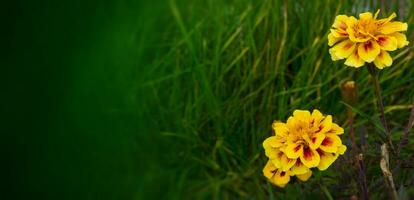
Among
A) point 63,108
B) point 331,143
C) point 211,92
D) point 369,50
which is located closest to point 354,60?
point 369,50

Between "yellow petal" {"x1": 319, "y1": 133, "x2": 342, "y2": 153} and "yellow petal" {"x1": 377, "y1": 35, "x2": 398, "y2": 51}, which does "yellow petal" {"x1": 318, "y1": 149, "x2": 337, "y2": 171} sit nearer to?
"yellow petal" {"x1": 319, "y1": 133, "x2": 342, "y2": 153}

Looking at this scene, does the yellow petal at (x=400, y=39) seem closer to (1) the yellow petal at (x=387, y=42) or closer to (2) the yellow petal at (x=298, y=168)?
(1) the yellow petal at (x=387, y=42)

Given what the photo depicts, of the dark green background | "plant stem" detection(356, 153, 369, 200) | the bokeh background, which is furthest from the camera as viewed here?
the bokeh background

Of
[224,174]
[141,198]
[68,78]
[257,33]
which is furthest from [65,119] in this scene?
[257,33]

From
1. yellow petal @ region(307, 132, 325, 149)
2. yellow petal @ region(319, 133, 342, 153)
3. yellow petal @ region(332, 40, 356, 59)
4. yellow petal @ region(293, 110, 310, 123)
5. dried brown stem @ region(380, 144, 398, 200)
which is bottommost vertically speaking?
dried brown stem @ region(380, 144, 398, 200)

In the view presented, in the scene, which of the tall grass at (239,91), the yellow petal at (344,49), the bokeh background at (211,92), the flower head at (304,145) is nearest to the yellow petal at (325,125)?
the flower head at (304,145)

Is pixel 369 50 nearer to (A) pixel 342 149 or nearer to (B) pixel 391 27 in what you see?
(B) pixel 391 27

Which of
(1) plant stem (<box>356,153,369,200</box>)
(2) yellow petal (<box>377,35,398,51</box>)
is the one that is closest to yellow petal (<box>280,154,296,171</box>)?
(1) plant stem (<box>356,153,369,200</box>)
